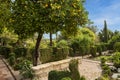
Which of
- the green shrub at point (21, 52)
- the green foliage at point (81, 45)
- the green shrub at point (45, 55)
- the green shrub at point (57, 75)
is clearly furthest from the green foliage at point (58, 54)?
the green shrub at point (57, 75)

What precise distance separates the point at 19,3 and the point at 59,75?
435cm

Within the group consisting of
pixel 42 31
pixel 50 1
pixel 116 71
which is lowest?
→ pixel 116 71

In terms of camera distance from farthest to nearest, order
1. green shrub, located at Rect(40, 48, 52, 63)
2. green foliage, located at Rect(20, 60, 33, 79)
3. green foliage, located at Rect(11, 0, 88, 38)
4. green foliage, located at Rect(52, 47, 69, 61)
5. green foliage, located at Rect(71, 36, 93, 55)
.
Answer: green foliage, located at Rect(71, 36, 93, 55) < green foliage, located at Rect(52, 47, 69, 61) < green shrub, located at Rect(40, 48, 52, 63) < green foliage, located at Rect(20, 60, 33, 79) < green foliage, located at Rect(11, 0, 88, 38)

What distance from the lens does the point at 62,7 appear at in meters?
11.1

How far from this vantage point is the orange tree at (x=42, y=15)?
10680 millimetres

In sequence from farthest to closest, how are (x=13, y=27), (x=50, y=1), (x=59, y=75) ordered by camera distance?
(x=13, y=27) < (x=50, y=1) < (x=59, y=75)

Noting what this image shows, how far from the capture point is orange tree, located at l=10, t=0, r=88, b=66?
10.7 m

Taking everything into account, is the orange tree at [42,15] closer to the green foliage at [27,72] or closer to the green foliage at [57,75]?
the green foliage at [27,72]

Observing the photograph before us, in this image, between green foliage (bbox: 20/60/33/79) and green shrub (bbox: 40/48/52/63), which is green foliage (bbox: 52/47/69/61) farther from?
green foliage (bbox: 20/60/33/79)

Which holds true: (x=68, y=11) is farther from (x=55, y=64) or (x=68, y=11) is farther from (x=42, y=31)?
(x=55, y=64)

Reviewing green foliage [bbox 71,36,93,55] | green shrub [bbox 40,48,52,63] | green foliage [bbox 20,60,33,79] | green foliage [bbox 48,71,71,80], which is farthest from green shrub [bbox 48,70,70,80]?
green foliage [bbox 71,36,93,55]

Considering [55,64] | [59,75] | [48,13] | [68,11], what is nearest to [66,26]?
[68,11]

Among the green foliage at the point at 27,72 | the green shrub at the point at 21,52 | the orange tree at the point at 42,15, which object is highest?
the orange tree at the point at 42,15

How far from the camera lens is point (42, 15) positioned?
1087 centimetres
